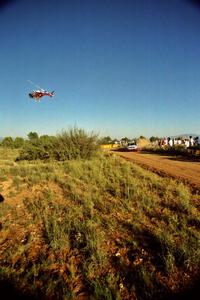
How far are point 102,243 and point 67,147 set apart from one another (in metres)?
14.8

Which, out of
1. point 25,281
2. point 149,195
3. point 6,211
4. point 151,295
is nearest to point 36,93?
point 6,211

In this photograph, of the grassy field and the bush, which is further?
the bush

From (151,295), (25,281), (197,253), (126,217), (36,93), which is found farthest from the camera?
(36,93)

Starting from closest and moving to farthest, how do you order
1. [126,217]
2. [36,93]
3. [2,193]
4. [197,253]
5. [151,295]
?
[151,295], [197,253], [126,217], [2,193], [36,93]

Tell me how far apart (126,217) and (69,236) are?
5.46 ft

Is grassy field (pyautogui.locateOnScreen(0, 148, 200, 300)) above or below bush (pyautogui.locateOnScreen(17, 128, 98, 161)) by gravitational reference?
below

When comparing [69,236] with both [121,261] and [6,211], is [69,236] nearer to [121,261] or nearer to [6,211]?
[121,261]

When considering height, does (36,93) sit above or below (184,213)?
above

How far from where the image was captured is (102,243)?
483 centimetres

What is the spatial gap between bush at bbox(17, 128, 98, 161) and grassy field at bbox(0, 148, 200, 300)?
10.3 m

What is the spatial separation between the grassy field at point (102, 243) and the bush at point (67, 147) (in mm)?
10290

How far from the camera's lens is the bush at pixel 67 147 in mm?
19031

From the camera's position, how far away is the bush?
19031 mm

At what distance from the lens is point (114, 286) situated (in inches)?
138
